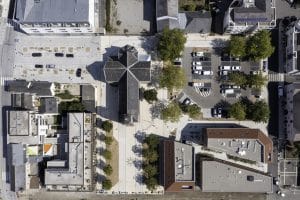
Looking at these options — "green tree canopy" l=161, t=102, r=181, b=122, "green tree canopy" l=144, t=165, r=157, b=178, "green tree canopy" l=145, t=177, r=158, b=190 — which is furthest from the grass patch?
"green tree canopy" l=161, t=102, r=181, b=122

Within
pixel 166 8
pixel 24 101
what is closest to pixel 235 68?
pixel 166 8

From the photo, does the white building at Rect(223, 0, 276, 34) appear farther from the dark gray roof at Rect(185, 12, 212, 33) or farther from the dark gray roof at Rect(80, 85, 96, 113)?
the dark gray roof at Rect(80, 85, 96, 113)

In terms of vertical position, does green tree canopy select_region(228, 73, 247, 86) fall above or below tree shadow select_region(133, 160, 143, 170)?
above

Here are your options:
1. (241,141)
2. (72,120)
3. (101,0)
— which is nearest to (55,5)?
(101,0)

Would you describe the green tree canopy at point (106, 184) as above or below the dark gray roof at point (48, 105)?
below

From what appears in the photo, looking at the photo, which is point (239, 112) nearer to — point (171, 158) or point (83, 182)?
point (171, 158)

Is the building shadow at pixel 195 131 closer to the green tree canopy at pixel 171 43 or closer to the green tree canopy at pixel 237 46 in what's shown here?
the green tree canopy at pixel 237 46

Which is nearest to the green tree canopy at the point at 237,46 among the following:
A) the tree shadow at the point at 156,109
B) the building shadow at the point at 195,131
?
the building shadow at the point at 195,131
